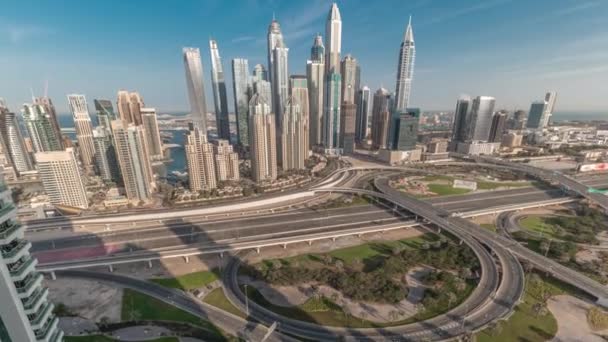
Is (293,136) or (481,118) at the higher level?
(481,118)

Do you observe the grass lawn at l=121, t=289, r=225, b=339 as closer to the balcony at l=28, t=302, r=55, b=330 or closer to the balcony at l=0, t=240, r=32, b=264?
the balcony at l=28, t=302, r=55, b=330

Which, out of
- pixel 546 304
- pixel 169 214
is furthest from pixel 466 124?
pixel 169 214

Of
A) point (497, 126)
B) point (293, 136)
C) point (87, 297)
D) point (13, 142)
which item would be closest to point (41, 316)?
point (87, 297)

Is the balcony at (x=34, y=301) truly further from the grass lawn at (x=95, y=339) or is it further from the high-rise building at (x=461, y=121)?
the high-rise building at (x=461, y=121)

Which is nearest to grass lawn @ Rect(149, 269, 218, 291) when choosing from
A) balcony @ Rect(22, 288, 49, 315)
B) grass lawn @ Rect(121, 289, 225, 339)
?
grass lawn @ Rect(121, 289, 225, 339)

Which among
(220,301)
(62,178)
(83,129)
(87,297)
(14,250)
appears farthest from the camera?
(83,129)

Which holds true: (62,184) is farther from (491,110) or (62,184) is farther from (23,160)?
(491,110)

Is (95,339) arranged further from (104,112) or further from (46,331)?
(104,112)
